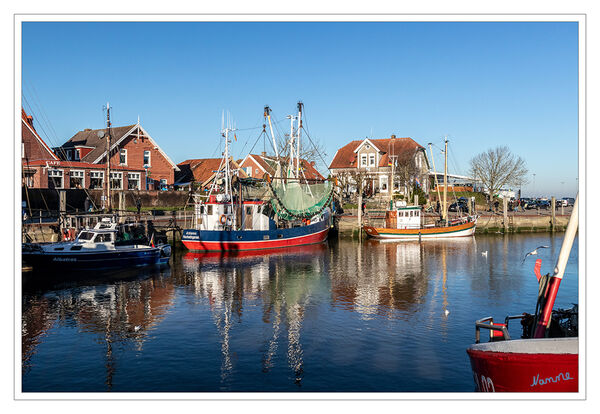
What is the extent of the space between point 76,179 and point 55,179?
2191mm

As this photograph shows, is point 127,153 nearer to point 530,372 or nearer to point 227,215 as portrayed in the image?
point 227,215

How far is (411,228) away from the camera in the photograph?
51.5 meters

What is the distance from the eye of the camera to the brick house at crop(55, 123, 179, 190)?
58.2m

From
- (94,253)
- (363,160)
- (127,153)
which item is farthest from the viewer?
(363,160)

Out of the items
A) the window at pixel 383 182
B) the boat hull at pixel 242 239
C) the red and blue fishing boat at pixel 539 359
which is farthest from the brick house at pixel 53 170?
the red and blue fishing boat at pixel 539 359

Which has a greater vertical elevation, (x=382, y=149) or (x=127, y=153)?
(x=382, y=149)

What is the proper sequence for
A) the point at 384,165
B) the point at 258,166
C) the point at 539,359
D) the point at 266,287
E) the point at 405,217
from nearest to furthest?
the point at 539,359, the point at 266,287, the point at 405,217, the point at 384,165, the point at 258,166

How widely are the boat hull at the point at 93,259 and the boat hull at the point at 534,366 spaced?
84.4 ft

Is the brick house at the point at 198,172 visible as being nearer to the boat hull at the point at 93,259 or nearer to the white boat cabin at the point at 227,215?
the white boat cabin at the point at 227,215

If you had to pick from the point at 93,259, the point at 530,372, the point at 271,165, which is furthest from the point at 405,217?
the point at 530,372

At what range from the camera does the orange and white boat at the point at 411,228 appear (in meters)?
50.6

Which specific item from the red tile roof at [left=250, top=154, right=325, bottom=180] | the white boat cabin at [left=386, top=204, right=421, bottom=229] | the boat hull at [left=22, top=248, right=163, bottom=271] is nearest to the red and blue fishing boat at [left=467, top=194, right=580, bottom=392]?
the boat hull at [left=22, top=248, right=163, bottom=271]
